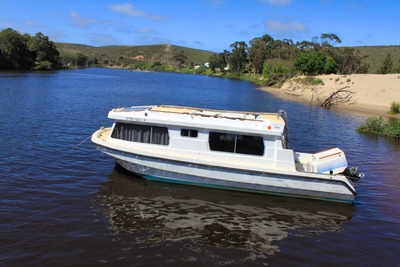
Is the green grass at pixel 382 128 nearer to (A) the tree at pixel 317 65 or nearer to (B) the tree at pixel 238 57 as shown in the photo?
(A) the tree at pixel 317 65

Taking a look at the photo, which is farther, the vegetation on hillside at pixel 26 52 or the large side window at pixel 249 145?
the vegetation on hillside at pixel 26 52

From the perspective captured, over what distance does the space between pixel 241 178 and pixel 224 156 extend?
1.01 meters

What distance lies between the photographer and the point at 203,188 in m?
12.8

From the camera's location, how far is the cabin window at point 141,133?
13.1 metres

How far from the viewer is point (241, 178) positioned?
1227 cm

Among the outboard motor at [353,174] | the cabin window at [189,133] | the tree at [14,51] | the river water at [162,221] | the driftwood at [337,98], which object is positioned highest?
the tree at [14,51]

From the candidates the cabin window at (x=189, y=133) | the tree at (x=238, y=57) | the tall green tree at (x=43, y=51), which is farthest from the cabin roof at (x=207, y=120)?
the tree at (x=238, y=57)

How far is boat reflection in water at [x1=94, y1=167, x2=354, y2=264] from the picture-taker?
364 inches

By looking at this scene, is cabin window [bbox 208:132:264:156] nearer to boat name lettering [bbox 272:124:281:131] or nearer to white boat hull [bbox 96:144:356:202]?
boat name lettering [bbox 272:124:281:131]

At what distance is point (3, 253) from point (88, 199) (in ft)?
11.5

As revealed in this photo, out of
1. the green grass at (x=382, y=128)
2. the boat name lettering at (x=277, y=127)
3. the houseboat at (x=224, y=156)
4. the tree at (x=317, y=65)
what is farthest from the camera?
the tree at (x=317, y=65)

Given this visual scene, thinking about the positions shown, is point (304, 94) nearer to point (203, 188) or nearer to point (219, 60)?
point (203, 188)

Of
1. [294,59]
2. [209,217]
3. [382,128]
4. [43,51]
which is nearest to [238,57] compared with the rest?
[294,59]

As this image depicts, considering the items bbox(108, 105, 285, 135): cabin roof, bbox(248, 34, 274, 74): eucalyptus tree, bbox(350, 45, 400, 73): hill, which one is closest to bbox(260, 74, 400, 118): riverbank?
bbox(108, 105, 285, 135): cabin roof
